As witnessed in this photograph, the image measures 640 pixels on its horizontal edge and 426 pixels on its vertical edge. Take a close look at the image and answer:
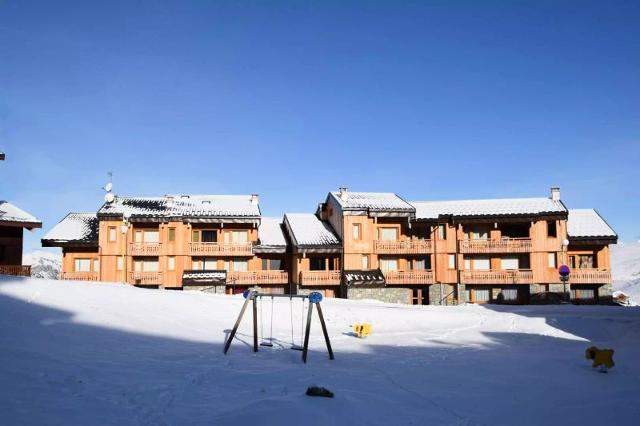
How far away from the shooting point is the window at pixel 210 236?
4600 centimetres

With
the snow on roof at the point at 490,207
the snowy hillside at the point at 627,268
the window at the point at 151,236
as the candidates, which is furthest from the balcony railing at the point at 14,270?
the snowy hillside at the point at 627,268

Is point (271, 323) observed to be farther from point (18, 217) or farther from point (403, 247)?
point (403, 247)

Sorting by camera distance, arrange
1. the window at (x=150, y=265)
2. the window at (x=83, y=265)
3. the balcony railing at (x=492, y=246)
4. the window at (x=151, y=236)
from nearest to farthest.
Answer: the window at (x=83, y=265) < the balcony railing at (x=492, y=246) < the window at (x=150, y=265) < the window at (x=151, y=236)

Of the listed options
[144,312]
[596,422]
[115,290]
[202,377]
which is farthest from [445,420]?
[115,290]

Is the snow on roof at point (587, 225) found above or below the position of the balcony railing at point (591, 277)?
above

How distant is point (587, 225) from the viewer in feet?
151

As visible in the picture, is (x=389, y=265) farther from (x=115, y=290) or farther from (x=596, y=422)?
(x=596, y=422)

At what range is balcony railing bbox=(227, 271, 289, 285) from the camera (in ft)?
142

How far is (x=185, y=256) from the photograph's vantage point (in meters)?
43.9

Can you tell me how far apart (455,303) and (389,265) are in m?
6.63

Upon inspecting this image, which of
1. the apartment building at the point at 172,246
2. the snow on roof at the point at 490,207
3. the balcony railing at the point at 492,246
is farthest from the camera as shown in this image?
the balcony railing at the point at 492,246

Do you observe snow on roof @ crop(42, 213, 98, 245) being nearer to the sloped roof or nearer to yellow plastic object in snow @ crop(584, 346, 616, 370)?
the sloped roof

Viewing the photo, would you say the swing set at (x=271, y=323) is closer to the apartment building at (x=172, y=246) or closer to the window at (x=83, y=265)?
the apartment building at (x=172, y=246)

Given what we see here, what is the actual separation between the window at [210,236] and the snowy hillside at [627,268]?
50694 mm
